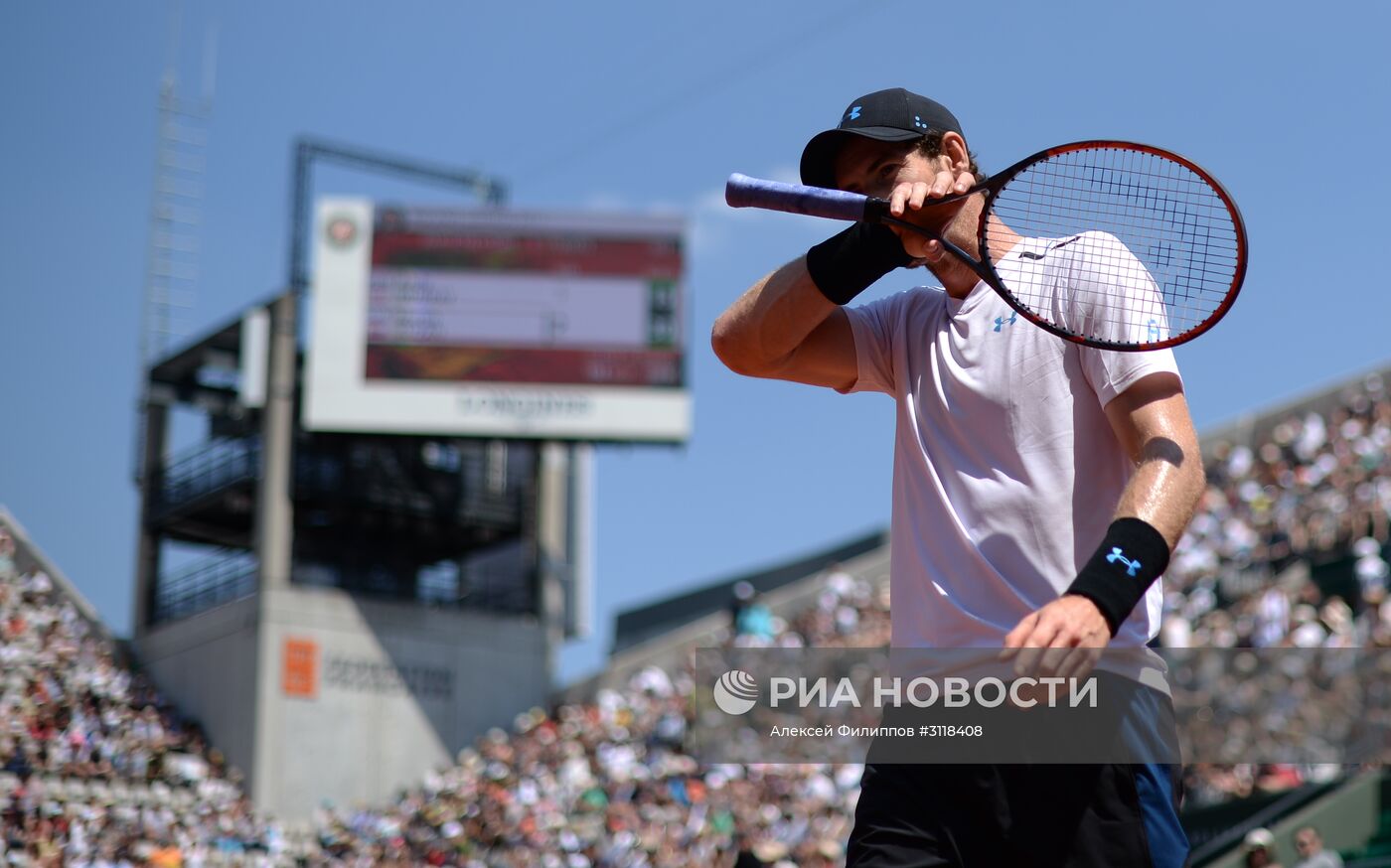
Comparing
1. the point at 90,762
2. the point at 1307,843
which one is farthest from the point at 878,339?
the point at 90,762

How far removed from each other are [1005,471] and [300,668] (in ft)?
75.1

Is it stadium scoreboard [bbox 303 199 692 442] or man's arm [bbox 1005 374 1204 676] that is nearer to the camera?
man's arm [bbox 1005 374 1204 676]

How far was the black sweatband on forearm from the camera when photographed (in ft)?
8.05

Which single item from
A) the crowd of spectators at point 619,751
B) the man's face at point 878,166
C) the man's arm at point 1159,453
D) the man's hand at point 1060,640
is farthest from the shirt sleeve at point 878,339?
the crowd of spectators at point 619,751

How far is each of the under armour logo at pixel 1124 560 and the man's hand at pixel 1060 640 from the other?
0.09 m

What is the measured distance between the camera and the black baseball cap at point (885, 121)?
2.94 metres

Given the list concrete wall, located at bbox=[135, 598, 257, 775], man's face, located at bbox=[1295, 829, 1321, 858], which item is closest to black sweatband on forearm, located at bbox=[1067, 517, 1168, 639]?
man's face, located at bbox=[1295, 829, 1321, 858]

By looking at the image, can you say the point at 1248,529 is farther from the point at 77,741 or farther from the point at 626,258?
the point at 77,741

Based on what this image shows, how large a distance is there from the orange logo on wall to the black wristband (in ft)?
73.9

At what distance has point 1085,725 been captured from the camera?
270 centimetres

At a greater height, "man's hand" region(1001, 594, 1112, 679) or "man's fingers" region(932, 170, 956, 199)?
"man's fingers" region(932, 170, 956, 199)

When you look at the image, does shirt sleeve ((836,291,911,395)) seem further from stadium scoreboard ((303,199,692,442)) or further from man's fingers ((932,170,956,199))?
stadium scoreboard ((303,199,692,442))

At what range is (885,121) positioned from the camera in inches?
116

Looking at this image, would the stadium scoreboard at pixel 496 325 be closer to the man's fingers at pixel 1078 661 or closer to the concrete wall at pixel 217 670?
the concrete wall at pixel 217 670
